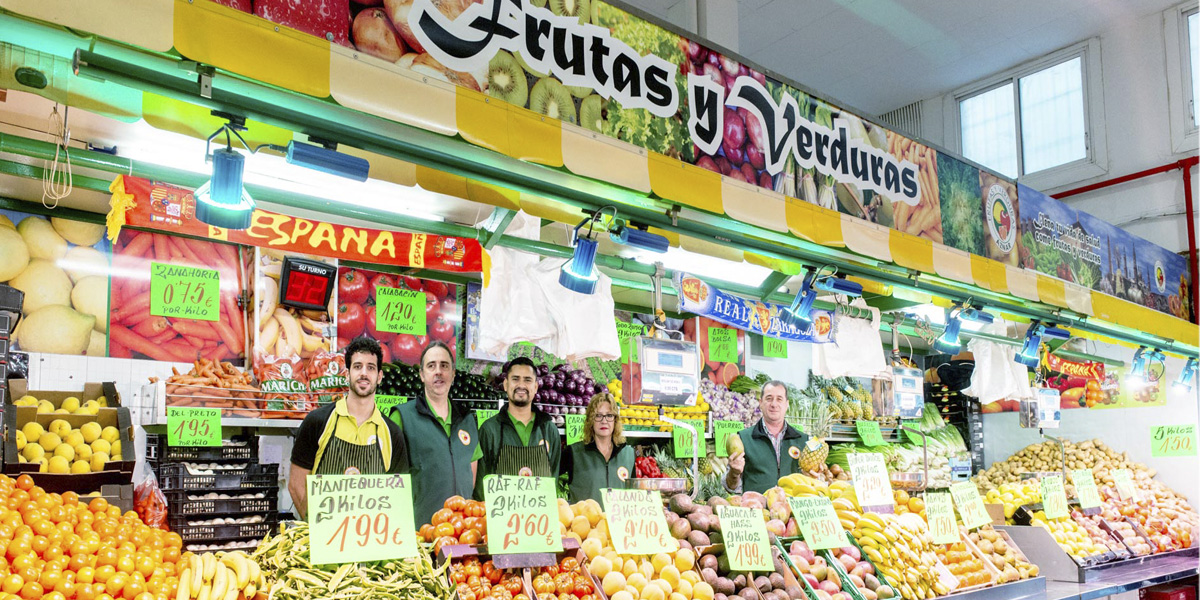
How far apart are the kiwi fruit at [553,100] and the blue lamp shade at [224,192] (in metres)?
1.11

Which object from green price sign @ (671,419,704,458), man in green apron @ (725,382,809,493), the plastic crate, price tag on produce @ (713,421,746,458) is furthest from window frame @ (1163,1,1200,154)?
the plastic crate

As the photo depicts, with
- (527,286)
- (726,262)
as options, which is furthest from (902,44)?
(527,286)

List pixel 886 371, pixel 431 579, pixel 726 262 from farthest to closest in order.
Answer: pixel 886 371
pixel 726 262
pixel 431 579

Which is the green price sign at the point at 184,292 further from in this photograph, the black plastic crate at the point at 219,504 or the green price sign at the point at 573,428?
the green price sign at the point at 573,428

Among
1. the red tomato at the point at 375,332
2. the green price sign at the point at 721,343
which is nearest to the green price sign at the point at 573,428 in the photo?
the red tomato at the point at 375,332

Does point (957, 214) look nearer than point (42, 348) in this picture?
No

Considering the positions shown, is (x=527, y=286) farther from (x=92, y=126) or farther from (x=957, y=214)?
(x=957, y=214)

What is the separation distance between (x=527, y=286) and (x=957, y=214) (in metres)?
3.18

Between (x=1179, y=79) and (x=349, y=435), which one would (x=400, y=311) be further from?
(x=1179, y=79)

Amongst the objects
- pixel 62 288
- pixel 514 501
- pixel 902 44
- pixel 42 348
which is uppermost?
pixel 902 44

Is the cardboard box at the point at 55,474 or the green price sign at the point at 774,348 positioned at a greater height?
the green price sign at the point at 774,348

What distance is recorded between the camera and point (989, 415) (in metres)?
9.71

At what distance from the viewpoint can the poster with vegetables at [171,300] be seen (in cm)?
462

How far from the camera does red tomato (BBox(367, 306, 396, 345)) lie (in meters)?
5.44
